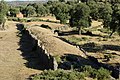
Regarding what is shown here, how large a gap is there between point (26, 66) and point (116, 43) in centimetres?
2752

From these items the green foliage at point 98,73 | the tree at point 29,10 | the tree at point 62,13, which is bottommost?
the tree at point 29,10

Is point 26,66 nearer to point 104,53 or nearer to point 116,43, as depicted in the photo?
point 104,53

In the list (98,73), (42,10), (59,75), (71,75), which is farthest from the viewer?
(42,10)

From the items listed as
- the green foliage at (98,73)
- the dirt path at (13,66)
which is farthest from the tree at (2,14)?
the green foliage at (98,73)

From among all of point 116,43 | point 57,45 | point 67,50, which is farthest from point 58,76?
point 116,43

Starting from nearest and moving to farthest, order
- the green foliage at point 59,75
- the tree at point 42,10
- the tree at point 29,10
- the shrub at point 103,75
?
the green foliage at point 59,75 < the shrub at point 103,75 < the tree at point 42,10 < the tree at point 29,10

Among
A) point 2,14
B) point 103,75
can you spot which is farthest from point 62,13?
point 103,75

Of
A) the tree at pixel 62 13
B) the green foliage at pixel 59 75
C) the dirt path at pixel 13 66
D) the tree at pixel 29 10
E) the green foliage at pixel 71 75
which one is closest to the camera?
the green foliage at pixel 59 75

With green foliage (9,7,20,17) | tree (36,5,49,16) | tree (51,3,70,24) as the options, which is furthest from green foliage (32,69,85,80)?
tree (36,5,49,16)

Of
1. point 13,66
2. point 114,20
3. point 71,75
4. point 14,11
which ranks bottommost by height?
point 14,11

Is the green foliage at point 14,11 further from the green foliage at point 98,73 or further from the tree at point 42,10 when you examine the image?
the green foliage at point 98,73

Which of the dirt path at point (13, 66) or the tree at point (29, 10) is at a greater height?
the dirt path at point (13, 66)

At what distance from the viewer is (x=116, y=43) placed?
197 feet

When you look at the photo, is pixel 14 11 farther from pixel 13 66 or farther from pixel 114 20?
pixel 13 66
